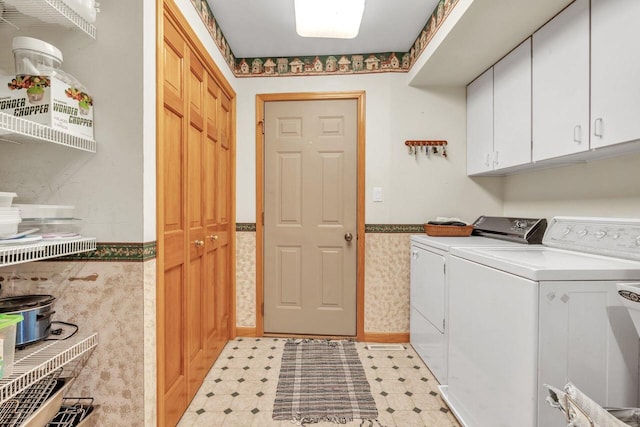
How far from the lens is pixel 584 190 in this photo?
186 cm

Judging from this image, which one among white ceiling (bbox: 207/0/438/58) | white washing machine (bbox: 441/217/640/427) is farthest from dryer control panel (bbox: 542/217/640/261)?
white ceiling (bbox: 207/0/438/58)

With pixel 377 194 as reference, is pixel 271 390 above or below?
below

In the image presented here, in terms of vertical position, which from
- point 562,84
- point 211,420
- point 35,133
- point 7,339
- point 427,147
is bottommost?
point 211,420

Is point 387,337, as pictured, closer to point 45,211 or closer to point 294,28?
point 45,211

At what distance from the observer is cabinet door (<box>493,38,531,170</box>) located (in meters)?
1.94

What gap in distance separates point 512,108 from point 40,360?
2.68 metres

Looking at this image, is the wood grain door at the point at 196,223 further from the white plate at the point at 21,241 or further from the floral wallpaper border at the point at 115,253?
the white plate at the point at 21,241

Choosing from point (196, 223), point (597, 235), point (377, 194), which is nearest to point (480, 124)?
point (377, 194)

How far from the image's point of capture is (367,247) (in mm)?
2795

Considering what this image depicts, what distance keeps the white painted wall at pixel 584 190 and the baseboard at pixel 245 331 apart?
2423 mm

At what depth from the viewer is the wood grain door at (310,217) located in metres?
2.81

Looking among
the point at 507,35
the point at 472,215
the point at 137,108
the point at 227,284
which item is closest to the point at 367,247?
the point at 472,215

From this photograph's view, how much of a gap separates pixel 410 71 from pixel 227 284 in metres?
2.38

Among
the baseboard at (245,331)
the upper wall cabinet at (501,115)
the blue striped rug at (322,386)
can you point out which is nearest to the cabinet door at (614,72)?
the upper wall cabinet at (501,115)
